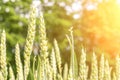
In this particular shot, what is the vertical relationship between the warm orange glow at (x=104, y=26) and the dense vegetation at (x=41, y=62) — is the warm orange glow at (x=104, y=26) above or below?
above

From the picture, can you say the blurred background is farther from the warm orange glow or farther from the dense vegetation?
the dense vegetation

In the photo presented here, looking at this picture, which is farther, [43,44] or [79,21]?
[79,21]

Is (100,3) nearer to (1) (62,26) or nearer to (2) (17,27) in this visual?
(1) (62,26)

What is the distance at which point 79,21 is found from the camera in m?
50.6

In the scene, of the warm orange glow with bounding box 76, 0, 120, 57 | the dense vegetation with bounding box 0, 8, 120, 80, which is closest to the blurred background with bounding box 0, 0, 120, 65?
the warm orange glow with bounding box 76, 0, 120, 57

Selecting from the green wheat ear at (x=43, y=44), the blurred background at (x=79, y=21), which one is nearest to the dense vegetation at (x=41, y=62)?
the green wheat ear at (x=43, y=44)

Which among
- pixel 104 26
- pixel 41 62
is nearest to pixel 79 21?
pixel 104 26

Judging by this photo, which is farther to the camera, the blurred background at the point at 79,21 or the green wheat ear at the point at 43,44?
the blurred background at the point at 79,21

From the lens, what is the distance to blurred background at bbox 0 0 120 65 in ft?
156

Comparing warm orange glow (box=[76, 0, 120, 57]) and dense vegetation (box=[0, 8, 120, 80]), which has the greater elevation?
warm orange glow (box=[76, 0, 120, 57])

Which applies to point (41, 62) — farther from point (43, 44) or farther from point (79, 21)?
point (79, 21)

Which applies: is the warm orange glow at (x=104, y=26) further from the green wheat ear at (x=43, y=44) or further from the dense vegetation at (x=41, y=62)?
the green wheat ear at (x=43, y=44)

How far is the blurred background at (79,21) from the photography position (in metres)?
47.6

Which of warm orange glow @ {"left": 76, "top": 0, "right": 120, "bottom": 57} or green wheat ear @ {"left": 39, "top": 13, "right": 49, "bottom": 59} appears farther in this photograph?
warm orange glow @ {"left": 76, "top": 0, "right": 120, "bottom": 57}
